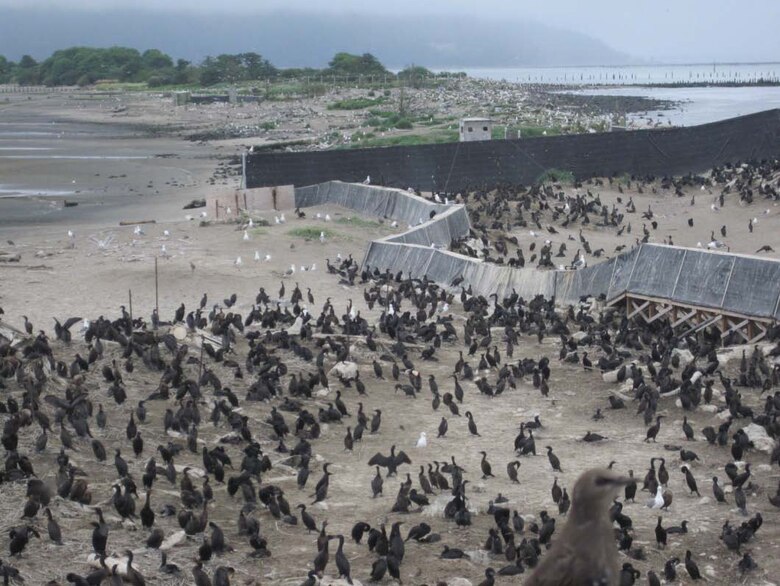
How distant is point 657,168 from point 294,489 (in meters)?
32.5

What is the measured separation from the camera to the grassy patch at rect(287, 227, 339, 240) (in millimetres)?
29562

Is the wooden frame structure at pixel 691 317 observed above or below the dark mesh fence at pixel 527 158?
below

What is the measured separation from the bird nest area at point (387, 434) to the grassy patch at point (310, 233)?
563cm

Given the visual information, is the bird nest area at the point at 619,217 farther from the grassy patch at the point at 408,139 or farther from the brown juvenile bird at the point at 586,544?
the brown juvenile bird at the point at 586,544

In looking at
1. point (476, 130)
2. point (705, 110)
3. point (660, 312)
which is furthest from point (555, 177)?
point (705, 110)

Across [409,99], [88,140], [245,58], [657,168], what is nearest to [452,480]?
[657,168]

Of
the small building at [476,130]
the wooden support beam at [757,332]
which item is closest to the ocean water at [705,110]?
the small building at [476,130]

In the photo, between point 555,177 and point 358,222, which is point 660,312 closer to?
point 358,222

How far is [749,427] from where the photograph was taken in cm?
1491

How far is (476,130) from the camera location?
42625 millimetres

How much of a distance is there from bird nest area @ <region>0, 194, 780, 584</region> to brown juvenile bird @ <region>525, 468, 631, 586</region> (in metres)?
5.74

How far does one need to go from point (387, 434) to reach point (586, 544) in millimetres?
10848

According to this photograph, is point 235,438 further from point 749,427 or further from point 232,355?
point 749,427

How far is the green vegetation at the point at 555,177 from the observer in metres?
39.4
